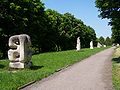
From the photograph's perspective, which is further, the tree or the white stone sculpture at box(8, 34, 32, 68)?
the tree

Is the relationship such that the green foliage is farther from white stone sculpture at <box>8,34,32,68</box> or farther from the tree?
the tree

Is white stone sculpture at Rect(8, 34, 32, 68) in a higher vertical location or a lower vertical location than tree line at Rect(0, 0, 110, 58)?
lower

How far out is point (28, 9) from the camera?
52.5m

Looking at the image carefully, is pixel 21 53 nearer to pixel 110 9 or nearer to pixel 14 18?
pixel 110 9

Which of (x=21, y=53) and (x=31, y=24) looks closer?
(x=21, y=53)

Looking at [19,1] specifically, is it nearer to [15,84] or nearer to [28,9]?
[28,9]

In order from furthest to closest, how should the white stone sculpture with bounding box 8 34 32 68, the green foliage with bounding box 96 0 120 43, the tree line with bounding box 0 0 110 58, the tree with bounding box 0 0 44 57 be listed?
the tree line with bounding box 0 0 110 58 → the tree with bounding box 0 0 44 57 → the green foliage with bounding box 96 0 120 43 → the white stone sculpture with bounding box 8 34 32 68

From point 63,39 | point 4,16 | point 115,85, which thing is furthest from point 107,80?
point 63,39

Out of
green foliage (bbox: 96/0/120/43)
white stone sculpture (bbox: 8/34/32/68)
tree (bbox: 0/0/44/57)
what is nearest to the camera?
white stone sculpture (bbox: 8/34/32/68)

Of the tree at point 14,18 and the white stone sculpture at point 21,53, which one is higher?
the tree at point 14,18

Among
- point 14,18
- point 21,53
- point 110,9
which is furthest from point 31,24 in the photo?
point 21,53

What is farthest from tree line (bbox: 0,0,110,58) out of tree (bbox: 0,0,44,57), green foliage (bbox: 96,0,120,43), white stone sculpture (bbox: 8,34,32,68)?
white stone sculpture (bbox: 8,34,32,68)

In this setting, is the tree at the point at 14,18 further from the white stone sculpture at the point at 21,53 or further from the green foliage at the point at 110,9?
the white stone sculpture at the point at 21,53

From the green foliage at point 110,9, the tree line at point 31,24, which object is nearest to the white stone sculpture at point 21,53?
the green foliage at point 110,9
